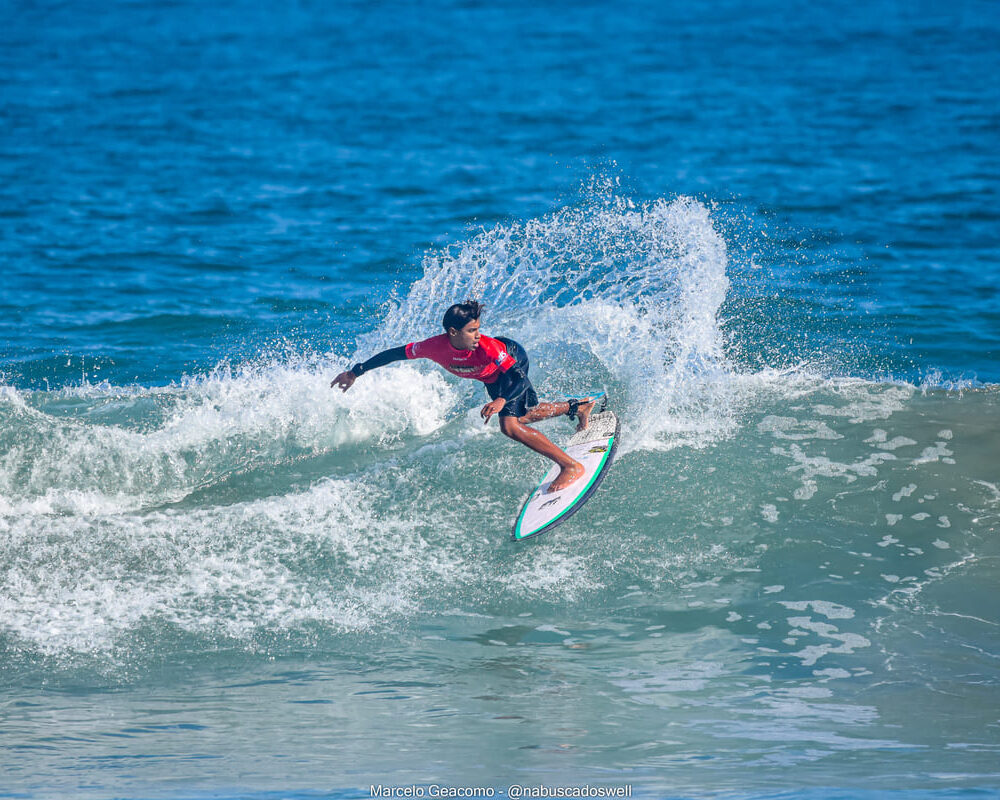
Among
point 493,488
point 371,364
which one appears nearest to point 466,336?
point 371,364

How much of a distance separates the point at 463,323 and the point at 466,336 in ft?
0.44

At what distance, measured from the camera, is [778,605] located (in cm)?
796

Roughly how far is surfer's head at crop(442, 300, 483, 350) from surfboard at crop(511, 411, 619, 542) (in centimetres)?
155

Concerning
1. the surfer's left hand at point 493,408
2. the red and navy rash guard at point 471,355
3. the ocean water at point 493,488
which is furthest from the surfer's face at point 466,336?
the ocean water at point 493,488

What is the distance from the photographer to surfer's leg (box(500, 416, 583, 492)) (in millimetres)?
8711

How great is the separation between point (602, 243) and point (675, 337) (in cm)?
661

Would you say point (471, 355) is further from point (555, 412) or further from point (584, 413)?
point (584, 413)

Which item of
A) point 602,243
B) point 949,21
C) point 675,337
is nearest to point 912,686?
point 675,337

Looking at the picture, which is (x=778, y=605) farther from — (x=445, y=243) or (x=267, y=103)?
(x=267, y=103)

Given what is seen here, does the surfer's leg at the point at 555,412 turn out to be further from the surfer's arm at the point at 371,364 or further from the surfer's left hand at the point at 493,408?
the surfer's arm at the point at 371,364

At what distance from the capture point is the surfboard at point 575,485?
866 cm

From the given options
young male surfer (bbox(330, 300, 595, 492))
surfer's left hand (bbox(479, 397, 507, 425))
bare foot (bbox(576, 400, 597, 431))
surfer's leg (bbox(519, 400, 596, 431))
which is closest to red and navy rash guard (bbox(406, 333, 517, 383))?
young male surfer (bbox(330, 300, 595, 492))

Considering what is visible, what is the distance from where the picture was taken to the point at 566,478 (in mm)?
9008

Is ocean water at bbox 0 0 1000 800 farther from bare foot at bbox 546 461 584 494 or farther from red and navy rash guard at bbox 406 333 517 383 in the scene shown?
red and navy rash guard at bbox 406 333 517 383
